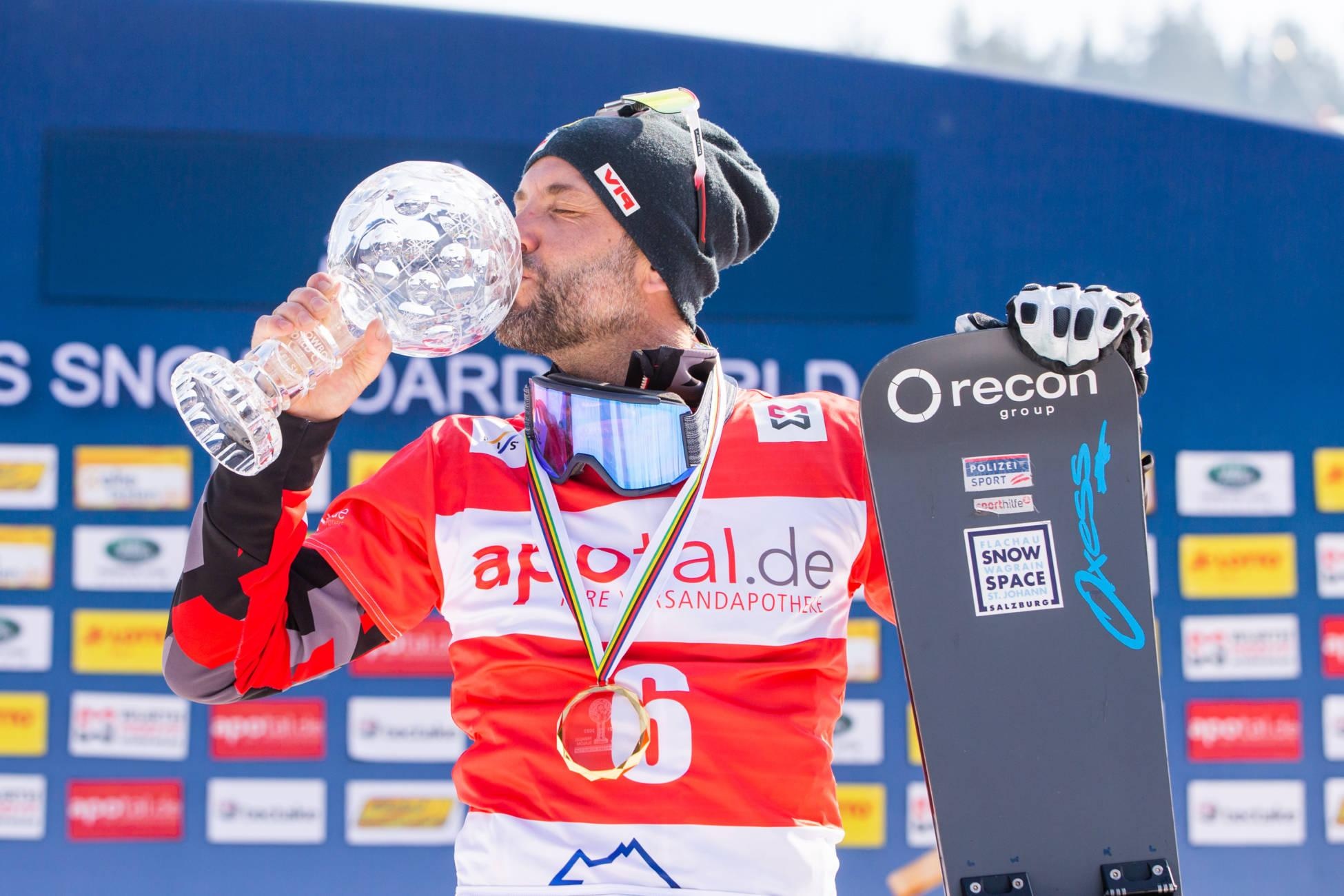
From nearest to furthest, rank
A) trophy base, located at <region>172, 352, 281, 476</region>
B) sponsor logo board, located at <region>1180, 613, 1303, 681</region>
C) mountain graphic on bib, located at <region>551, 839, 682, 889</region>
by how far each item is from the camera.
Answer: trophy base, located at <region>172, 352, 281, 476</region>
mountain graphic on bib, located at <region>551, 839, 682, 889</region>
sponsor logo board, located at <region>1180, 613, 1303, 681</region>

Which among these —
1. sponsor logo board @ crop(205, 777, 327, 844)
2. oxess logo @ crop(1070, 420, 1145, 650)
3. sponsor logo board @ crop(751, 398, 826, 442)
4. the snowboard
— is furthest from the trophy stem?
sponsor logo board @ crop(205, 777, 327, 844)

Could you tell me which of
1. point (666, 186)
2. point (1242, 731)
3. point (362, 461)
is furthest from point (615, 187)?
point (1242, 731)

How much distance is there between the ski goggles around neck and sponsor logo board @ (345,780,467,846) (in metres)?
2.19

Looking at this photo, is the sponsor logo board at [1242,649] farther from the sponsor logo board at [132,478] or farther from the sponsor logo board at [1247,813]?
the sponsor logo board at [132,478]

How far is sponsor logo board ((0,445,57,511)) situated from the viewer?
3.65 m

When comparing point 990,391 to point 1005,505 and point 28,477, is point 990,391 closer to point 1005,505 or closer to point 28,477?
point 1005,505

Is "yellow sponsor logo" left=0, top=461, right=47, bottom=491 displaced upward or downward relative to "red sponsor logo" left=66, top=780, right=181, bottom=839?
upward

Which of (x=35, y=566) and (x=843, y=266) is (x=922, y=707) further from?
(x=35, y=566)

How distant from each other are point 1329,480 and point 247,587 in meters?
3.47

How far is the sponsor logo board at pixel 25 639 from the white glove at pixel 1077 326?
117 inches

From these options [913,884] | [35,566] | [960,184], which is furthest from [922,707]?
[35,566]

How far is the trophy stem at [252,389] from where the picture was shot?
1471 millimetres

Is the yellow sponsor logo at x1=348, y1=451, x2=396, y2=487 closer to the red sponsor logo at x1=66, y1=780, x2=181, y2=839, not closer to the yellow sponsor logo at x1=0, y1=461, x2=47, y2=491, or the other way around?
the yellow sponsor logo at x1=0, y1=461, x2=47, y2=491

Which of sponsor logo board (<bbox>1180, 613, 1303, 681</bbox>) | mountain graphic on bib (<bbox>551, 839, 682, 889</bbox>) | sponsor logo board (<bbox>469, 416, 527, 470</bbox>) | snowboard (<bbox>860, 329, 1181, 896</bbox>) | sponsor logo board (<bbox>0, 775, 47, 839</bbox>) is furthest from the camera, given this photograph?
sponsor logo board (<bbox>1180, 613, 1303, 681</bbox>)
